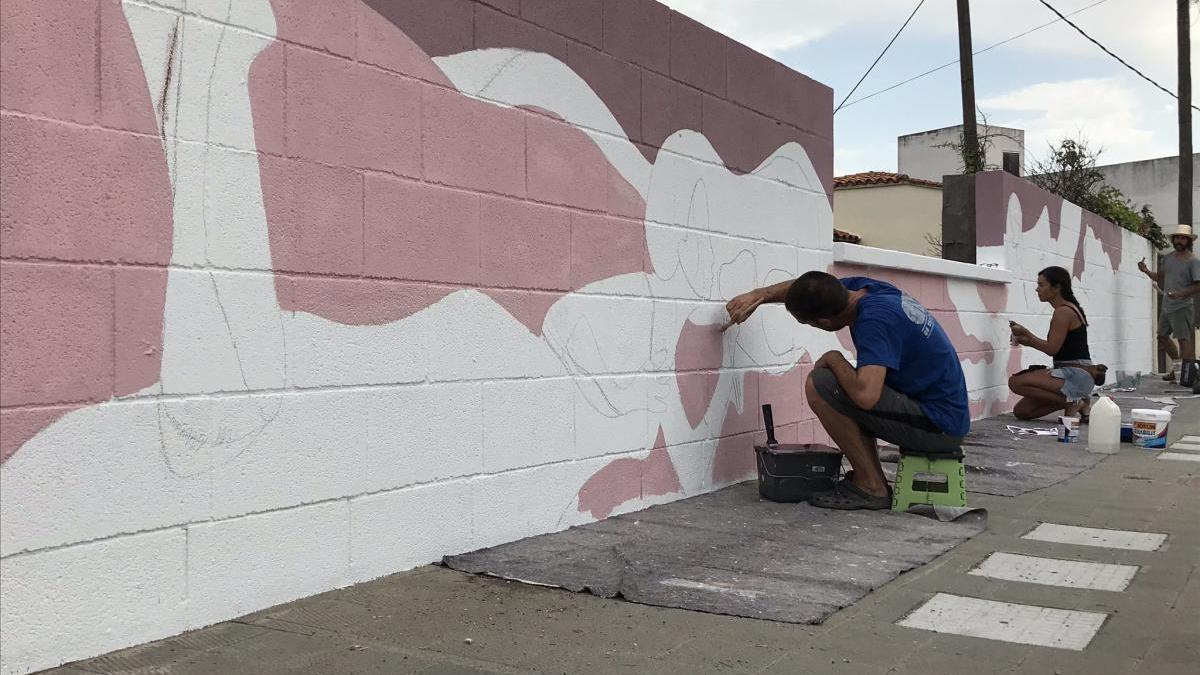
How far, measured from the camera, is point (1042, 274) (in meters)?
8.57

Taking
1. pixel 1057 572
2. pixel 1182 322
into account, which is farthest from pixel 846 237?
pixel 1057 572

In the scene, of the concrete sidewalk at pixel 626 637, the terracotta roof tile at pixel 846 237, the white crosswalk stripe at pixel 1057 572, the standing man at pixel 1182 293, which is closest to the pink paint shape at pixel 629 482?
the concrete sidewalk at pixel 626 637

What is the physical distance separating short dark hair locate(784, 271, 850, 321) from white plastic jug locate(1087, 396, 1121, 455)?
3230 millimetres

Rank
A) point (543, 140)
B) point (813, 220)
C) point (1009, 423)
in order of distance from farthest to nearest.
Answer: point (1009, 423) < point (813, 220) < point (543, 140)

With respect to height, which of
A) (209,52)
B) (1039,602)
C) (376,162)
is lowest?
(1039,602)

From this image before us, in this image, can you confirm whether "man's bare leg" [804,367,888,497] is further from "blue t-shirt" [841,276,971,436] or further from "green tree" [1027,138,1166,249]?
"green tree" [1027,138,1166,249]

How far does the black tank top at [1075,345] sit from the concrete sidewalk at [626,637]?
4.81 m

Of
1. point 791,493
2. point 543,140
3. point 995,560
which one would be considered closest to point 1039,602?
point 995,560

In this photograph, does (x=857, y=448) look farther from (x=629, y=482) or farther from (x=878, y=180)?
(x=878, y=180)

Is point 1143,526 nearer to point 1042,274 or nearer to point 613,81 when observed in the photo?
point 613,81

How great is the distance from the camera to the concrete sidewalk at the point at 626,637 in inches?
111

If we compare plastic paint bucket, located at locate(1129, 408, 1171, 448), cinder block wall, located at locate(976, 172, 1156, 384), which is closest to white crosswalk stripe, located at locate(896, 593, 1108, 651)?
plastic paint bucket, located at locate(1129, 408, 1171, 448)

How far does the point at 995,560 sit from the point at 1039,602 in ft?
2.02

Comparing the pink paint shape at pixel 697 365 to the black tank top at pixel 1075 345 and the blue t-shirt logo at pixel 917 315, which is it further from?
the black tank top at pixel 1075 345
